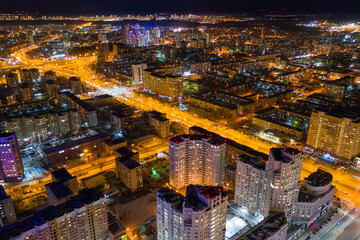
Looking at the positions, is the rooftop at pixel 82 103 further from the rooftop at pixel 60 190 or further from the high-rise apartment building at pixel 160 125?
the rooftop at pixel 60 190

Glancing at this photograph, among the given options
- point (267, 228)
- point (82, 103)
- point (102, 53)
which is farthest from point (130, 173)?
point (102, 53)

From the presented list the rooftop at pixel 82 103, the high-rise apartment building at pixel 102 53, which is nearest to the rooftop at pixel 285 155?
the rooftop at pixel 82 103

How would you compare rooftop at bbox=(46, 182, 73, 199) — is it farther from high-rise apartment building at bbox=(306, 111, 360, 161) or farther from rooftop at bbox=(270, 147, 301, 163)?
high-rise apartment building at bbox=(306, 111, 360, 161)

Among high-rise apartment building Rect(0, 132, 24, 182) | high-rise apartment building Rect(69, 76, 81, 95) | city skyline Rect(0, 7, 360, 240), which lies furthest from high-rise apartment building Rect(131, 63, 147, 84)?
high-rise apartment building Rect(0, 132, 24, 182)

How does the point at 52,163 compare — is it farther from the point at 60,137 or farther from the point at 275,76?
the point at 275,76

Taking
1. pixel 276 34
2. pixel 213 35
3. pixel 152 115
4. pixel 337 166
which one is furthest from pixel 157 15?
pixel 337 166
